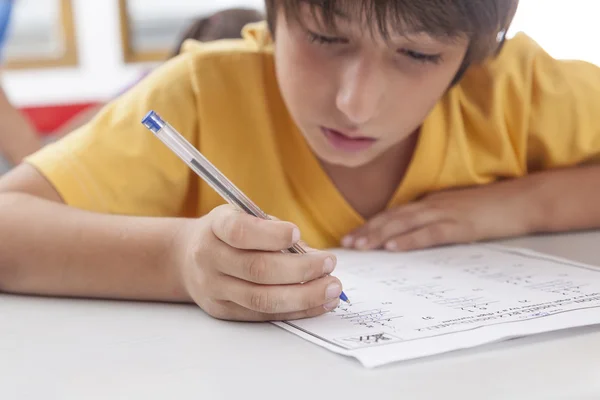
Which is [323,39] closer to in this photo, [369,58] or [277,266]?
[369,58]

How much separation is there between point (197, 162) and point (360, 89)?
0.20 m

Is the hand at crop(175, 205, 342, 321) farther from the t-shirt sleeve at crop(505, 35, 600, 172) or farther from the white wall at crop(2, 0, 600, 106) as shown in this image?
the white wall at crop(2, 0, 600, 106)

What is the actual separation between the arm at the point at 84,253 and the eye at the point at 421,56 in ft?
0.79

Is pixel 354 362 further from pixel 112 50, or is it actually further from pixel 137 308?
pixel 112 50

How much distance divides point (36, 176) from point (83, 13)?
7.11 ft

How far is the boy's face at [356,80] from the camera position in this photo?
587 millimetres

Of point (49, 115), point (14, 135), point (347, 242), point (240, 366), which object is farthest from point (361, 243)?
point (49, 115)

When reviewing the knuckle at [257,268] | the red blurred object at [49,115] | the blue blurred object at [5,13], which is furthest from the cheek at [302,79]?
the red blurred object at [49,115]

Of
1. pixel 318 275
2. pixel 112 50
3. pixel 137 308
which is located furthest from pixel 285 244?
pixel 112 50

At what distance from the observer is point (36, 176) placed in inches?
26.0

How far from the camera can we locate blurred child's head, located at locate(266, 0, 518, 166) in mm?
572

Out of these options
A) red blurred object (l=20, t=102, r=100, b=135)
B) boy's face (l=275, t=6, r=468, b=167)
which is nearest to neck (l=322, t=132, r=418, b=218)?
boy's face (l=275, t=6, r=468, b=167)

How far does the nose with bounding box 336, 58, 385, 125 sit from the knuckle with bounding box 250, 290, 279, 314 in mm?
205

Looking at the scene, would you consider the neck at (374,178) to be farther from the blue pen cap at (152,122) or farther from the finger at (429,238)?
the blue pen cap at (152,122)
